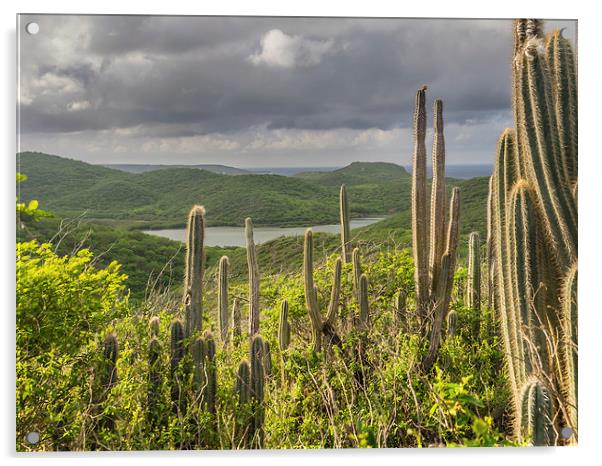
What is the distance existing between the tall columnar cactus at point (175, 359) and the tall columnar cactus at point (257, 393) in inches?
16.5

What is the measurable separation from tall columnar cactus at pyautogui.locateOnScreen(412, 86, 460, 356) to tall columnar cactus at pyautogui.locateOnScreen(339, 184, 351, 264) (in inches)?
17.1

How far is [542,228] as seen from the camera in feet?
11.5

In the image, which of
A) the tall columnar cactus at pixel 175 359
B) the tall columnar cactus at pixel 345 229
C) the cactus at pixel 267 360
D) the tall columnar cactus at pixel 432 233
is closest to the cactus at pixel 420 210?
the tall columnar cactus at pixel 432 233

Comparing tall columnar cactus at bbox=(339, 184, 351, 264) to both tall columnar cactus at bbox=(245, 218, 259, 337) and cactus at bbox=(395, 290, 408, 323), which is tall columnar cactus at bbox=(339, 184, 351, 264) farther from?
tall columnar cactus at bbox=(245, 218, 259, 337)

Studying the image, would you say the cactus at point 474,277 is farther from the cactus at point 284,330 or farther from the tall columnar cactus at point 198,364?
the tall columnar cactus at point 198,364

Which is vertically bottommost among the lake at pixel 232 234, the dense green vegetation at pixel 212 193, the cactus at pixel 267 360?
the cactus at pixel 267 360

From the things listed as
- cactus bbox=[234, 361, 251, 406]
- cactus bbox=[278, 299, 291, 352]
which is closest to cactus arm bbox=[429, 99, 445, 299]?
cactus bbox=[278, 299, 291, 352]

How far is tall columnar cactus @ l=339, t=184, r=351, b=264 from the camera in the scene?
3.99 meters

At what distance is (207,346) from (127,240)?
2.67ft

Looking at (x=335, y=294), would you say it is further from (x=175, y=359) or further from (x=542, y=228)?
(x=542, y=228)

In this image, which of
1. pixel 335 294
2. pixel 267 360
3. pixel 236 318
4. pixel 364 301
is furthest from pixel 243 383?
pixel 364 301

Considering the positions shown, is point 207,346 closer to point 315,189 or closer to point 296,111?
point 315,189

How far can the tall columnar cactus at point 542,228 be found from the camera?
3438 millimetres
